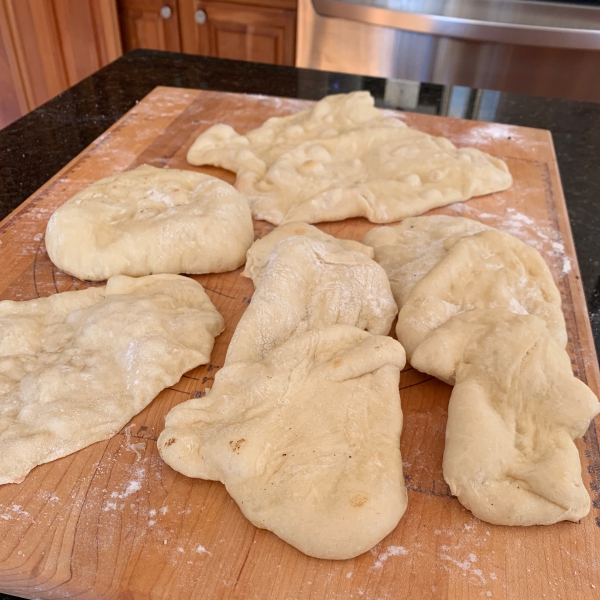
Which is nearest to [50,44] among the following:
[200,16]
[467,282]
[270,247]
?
[200,16]

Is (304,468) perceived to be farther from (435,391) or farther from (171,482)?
(435,391)

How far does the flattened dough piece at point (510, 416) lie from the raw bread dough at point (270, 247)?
0.39m

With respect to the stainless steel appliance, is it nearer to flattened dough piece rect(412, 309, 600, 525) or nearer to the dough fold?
the dough fold

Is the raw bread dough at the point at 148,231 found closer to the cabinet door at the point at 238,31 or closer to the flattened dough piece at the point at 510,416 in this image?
the flattened dough piece at the point at 510,416

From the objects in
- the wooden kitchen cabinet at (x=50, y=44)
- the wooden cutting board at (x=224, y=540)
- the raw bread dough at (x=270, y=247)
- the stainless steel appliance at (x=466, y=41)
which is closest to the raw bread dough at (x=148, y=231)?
the raw bread dough at (x=270, y=247)

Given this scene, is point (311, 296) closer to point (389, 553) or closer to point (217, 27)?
point (389, 553)

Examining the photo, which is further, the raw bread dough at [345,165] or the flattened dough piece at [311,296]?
the raw bread dough at [345,165]

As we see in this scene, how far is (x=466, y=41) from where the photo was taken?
283 cm

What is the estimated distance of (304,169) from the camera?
1.94m

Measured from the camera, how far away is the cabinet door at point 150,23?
3260mm

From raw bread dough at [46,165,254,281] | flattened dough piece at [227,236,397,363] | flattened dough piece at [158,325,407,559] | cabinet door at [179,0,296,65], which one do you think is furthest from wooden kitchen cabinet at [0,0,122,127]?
flattened dough piece at [158,325,407,559]

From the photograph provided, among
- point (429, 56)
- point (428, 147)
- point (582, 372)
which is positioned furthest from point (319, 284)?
point (429, 56)

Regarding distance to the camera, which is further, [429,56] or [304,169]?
[429,56]

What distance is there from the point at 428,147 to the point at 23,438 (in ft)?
5.15
